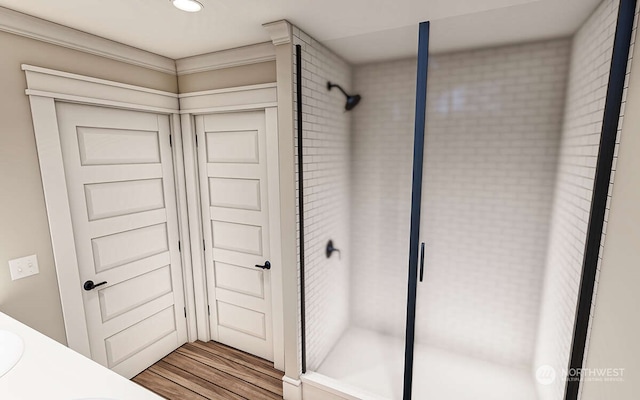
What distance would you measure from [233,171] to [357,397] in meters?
1.83

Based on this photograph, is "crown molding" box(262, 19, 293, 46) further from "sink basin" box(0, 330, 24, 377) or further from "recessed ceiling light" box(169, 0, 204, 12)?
"sink basin" box(0, 330, 24, 377)

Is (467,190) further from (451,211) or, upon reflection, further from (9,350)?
(9,350)

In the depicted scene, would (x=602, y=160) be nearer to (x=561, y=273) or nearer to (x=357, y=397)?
(x=561, y=273)

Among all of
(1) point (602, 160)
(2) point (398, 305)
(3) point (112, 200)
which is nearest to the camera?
(1) point (602, 160)

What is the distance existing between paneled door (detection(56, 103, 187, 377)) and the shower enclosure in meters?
1.23

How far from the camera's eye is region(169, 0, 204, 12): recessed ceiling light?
149 cm

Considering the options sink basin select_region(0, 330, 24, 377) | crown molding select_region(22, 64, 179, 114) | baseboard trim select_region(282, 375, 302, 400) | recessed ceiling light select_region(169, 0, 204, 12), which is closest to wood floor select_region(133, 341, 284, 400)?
baseboard trim select_region(282, 375, 302, 400)

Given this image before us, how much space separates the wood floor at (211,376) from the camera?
86.9 inches

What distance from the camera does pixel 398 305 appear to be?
290 cm

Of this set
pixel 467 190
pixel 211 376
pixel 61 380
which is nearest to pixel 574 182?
pixel 467 190

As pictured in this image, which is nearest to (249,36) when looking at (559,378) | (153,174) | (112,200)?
(153,174)

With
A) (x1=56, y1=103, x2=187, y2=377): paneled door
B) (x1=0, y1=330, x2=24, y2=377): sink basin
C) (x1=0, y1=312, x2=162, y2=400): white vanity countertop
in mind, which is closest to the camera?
(x1=0, y1=312, x2=162, y2=400): white vanity countertop

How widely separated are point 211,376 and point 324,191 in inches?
66.9

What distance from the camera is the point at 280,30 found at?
1.77 meters
